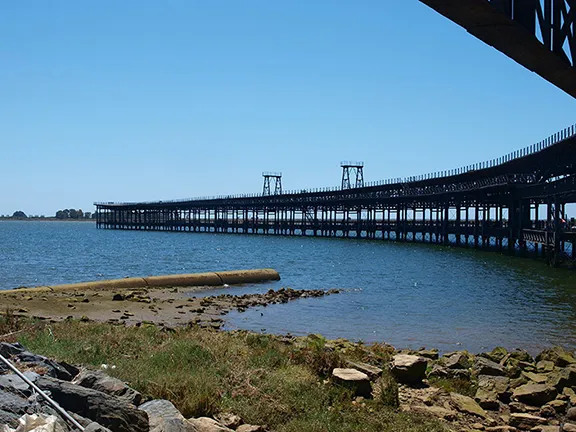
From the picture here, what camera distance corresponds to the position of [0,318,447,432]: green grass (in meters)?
7.32

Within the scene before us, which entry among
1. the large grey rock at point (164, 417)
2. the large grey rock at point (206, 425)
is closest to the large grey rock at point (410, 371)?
the large grey rock at point (206, 425)

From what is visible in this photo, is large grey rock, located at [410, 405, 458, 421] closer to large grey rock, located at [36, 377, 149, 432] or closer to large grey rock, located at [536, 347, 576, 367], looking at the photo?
large grey rock, located at [36, 377, 149, 432]

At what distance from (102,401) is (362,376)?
430cm

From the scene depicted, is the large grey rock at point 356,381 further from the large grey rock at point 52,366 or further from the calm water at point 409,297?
the calm water at point 409,297

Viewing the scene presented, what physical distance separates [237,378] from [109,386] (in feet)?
6.99

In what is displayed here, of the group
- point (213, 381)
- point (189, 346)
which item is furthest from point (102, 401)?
point (189, 346)

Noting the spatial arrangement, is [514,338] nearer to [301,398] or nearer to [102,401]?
[301,398]

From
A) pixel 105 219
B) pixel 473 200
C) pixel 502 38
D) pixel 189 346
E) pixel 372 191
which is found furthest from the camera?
pixel 105 219

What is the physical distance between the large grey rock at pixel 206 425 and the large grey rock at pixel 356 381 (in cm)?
279

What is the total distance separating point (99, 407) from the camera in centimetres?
599

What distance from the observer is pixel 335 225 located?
356ft

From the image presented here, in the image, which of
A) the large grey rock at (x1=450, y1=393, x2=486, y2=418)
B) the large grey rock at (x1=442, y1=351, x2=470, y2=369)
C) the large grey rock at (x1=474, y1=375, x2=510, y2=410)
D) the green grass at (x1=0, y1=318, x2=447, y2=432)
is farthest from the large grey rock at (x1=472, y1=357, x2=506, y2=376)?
the green grass at (x1=0, y1=318, x2=447, y2=432)

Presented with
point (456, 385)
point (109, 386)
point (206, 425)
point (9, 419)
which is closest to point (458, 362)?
point (456, 385)

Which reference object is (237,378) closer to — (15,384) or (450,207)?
(15,384)
